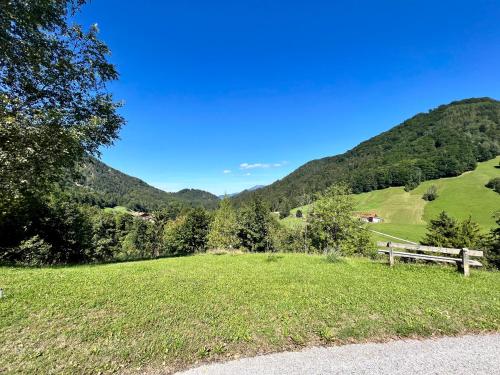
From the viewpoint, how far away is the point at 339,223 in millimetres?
33969

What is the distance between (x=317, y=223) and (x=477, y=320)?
97.4 feet

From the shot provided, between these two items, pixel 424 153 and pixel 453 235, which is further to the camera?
pixel 424 153

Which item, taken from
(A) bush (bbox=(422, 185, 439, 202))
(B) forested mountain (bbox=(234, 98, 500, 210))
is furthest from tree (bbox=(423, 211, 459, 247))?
(A) bush (bbox=(422, 185, 439, 202))

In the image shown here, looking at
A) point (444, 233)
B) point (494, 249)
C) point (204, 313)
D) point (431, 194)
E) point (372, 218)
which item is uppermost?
point (431, 194)

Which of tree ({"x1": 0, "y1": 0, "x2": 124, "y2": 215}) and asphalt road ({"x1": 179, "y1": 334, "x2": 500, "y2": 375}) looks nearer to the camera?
asphalt road ({"x1": 179, "y1": 334, "x2": 500, "y2": 375})

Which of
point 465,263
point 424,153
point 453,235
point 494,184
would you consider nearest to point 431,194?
point 494,184

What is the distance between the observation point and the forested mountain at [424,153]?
11538 centimetres

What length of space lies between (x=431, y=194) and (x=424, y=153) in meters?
50.1

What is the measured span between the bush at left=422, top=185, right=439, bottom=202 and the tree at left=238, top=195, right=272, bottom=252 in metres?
76.1

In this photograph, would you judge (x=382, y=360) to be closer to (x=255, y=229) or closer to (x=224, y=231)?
(x=224, y=231)

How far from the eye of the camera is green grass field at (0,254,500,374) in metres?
4.86

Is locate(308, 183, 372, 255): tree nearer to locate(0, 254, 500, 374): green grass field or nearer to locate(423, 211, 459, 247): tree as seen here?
locate(423, 211, 459, 247): tree

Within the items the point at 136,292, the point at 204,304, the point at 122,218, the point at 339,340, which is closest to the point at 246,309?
the point at 204,304

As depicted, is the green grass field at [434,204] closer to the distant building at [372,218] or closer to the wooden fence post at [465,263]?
the distant building at [372,218]
